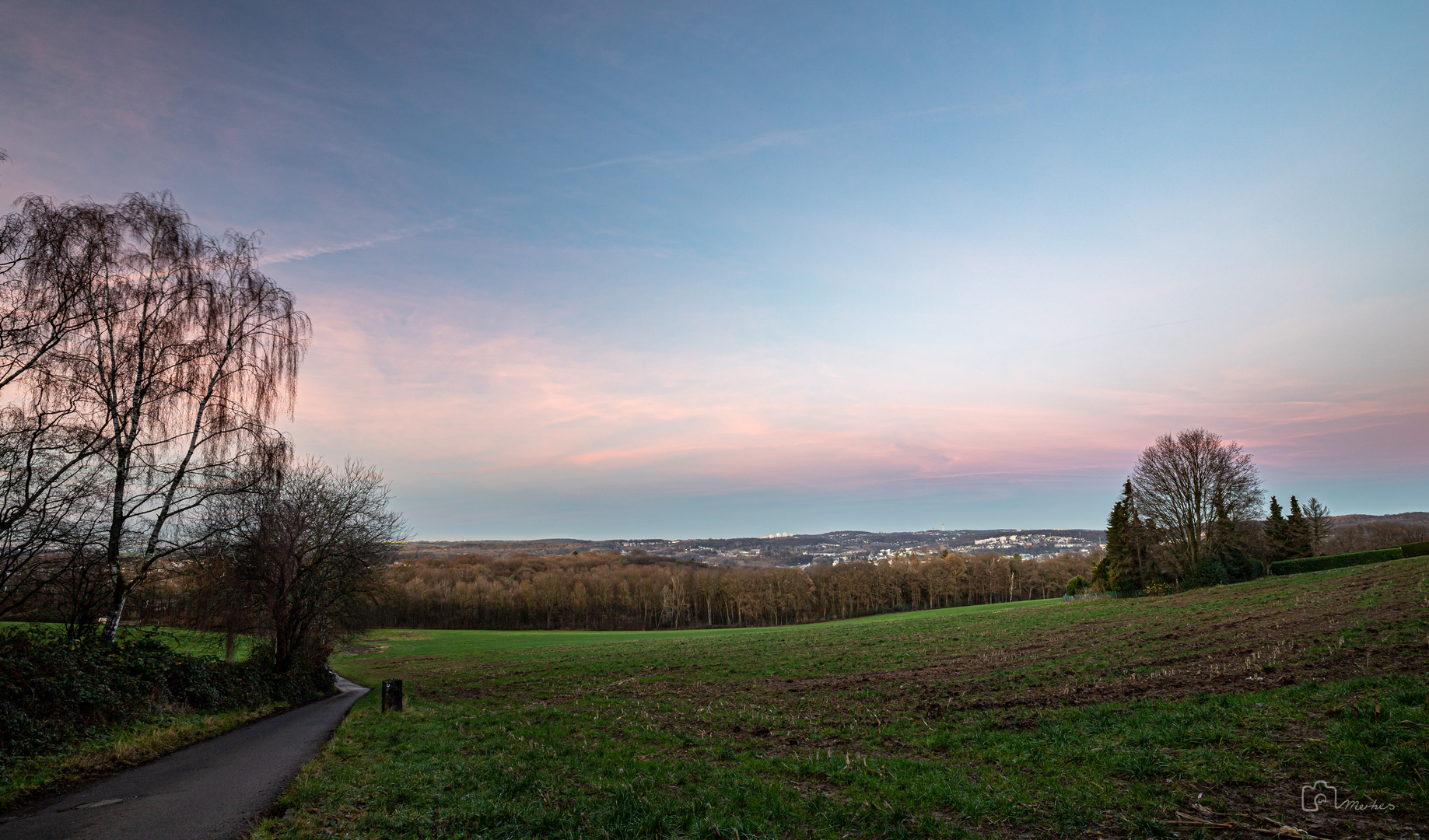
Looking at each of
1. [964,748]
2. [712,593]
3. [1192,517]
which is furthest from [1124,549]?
[712,593]

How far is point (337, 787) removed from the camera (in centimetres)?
982

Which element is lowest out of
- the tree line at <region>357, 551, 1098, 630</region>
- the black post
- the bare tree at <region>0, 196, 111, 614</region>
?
the tree line at <region>357, 551, 1098, 630</region>

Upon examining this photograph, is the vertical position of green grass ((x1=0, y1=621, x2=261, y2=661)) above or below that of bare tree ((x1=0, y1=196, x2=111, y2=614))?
below

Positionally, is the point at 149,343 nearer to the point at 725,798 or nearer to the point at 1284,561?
the point at 725,798

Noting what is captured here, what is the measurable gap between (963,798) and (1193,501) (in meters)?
54.1

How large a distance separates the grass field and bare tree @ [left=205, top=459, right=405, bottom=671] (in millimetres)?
10593

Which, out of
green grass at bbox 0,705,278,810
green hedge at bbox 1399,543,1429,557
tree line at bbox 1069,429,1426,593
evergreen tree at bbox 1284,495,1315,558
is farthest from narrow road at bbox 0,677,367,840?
evergreen tree at bbox 1284,495,1315,558

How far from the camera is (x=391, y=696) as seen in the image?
19.8m

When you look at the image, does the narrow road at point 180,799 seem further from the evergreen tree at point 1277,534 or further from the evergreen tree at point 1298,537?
the evergreen tree at point 1298,537

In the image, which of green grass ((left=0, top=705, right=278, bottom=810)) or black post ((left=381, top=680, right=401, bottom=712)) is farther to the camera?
black post ((left=381, top=680, right=401, bottom=712))

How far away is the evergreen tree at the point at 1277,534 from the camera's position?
63.8 m

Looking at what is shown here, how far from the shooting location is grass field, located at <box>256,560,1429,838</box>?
693 cm

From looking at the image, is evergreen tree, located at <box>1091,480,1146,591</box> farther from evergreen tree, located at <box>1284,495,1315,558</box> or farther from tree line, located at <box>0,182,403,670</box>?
tree line, located at <box>0,182,403,670</box>

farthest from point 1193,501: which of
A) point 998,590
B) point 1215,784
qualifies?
point 998,590
